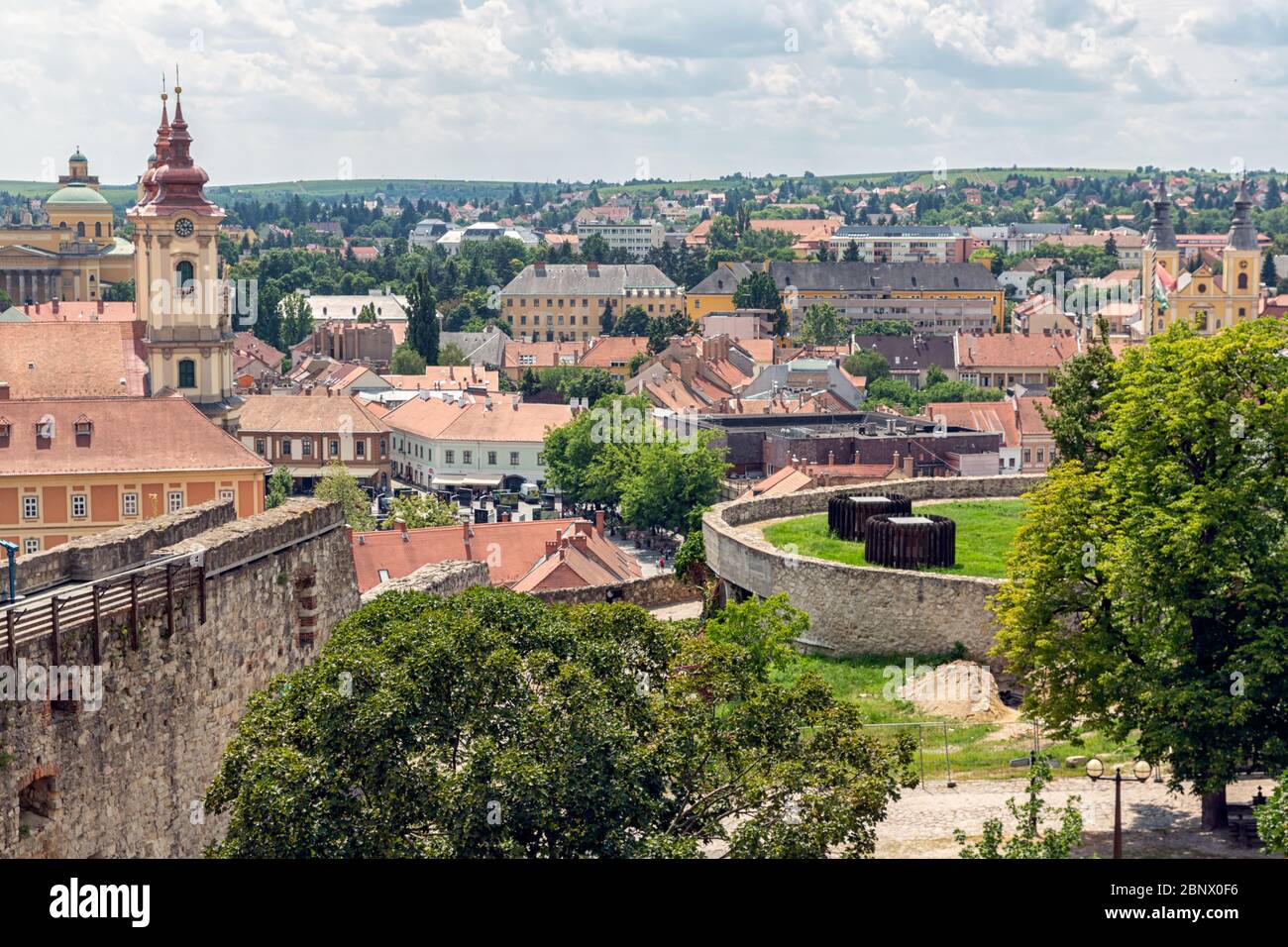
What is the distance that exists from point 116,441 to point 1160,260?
89.5 m

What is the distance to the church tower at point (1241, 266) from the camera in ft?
418

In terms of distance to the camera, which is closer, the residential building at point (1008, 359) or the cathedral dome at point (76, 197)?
the residential building at point (1008, 359)

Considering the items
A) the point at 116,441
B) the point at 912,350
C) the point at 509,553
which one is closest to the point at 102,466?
the point at 116,441

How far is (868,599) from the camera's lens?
1299 inches

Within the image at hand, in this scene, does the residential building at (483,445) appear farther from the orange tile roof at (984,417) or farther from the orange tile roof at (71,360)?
the orange tile roof at (71,360)

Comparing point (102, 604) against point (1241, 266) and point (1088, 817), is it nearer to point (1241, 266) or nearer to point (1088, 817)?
point (1088, 817)

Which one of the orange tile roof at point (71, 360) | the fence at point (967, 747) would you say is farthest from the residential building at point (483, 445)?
the fence at point (967, 747)

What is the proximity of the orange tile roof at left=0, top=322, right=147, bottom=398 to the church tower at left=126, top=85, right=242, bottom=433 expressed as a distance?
110cm

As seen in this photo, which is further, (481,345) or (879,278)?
(879,278)

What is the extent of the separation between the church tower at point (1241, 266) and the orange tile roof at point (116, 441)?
8512cm

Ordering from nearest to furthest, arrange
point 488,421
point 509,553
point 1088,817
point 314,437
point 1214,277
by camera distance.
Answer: point 1088,817, point 509,553, point 488,421, point 314,437, point 1214,277

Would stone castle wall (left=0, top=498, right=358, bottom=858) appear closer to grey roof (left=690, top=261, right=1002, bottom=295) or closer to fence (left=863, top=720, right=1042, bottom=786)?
fence (left=863, top=720, right=1042, bottom=786)

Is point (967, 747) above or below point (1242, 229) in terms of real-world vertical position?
below
